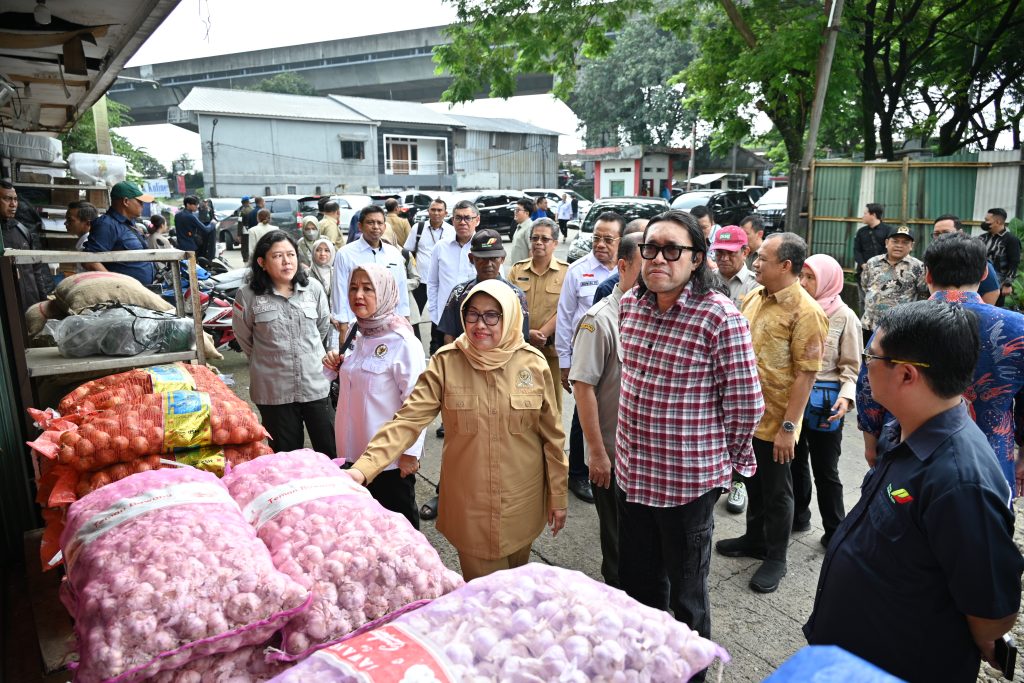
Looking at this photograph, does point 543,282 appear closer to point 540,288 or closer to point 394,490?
point 540,288

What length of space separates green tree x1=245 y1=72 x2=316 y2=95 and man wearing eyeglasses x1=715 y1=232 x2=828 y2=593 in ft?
187

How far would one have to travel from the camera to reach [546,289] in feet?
17.4

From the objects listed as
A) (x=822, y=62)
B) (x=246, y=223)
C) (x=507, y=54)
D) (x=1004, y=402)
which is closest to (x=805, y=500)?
(x=1004, y=402)

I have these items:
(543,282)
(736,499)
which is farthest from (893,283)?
(543,282)

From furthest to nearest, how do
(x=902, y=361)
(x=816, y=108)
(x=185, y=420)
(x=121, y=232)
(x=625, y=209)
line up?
(x=625, y=209), (x=816, y=108), (x=121, y=232), (x=185, y=420), (x=902, y=361)

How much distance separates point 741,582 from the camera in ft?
12.1

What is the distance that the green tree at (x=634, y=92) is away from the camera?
129 ft

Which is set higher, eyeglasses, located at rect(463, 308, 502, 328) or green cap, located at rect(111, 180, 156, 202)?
green cap, located at rect(111, 180, 156, 202)

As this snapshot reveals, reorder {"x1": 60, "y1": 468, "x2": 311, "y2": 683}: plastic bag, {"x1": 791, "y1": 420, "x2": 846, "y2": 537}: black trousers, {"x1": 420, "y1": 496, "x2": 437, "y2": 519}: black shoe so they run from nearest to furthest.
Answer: {"x1": 60, "y1": 468, "x2": 311, "y2": 683}: plastic bag < {"x1": 791, "y1": 420, "x2": 846, "y2": 537}: black trousers < {"x1": 420, "y1": 496, "x2": 437, "y2": 519}: black shoe

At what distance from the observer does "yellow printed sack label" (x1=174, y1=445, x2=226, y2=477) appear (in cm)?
234

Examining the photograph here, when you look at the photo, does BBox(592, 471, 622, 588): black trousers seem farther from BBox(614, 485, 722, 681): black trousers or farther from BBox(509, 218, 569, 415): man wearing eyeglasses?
BBox(509, 218, 569, 415): man wearing eyeglasses

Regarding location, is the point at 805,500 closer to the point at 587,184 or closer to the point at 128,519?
the point at 128,519

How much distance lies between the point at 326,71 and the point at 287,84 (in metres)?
4.00

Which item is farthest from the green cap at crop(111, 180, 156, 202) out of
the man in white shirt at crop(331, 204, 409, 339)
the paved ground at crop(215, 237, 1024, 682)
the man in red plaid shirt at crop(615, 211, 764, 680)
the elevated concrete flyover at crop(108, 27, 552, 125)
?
the elevated concrete flyover at crop(108, 27, 552, 125)
